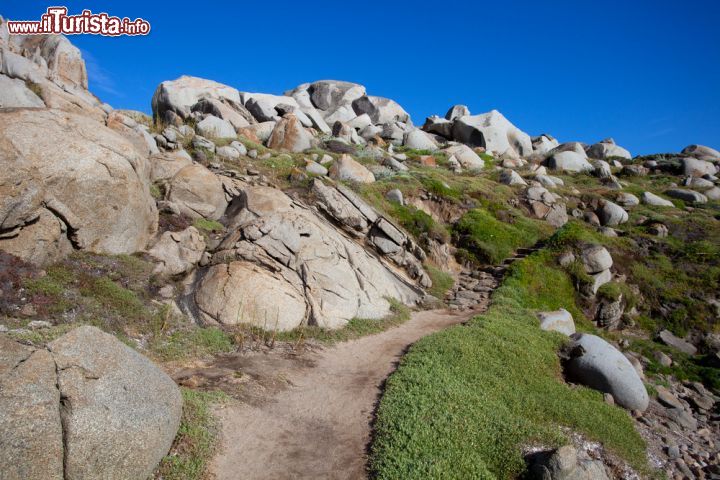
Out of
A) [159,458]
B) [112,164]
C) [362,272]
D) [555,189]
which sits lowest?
[159,458]

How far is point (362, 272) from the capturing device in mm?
18797

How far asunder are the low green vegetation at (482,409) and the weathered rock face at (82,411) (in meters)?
4.34

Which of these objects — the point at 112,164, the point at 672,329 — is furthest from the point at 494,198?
the point at 112,164

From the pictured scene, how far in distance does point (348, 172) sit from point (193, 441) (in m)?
24.9

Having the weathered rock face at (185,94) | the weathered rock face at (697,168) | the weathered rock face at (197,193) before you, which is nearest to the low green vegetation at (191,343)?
the weathered rock face at (197,193)

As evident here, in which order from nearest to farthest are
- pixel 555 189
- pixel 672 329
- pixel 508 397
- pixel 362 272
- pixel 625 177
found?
pixel 508 397 < pixel 362 272 < pixel 672 329 < pixel 555 189 < pixel 625 177

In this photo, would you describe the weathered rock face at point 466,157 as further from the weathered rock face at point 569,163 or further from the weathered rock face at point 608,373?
the weathered rock face at point 608,373

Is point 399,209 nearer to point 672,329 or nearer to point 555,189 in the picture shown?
point 672,329

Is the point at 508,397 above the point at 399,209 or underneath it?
underneath

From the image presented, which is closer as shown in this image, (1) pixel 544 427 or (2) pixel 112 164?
(1) pixel 544 427

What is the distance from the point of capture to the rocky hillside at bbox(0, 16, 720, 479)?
7.10 m

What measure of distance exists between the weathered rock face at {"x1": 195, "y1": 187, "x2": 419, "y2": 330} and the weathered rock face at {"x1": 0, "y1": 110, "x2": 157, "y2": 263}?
364 centimetres

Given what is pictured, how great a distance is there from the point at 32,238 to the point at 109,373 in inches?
331

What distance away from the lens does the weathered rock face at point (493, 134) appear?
194ft
